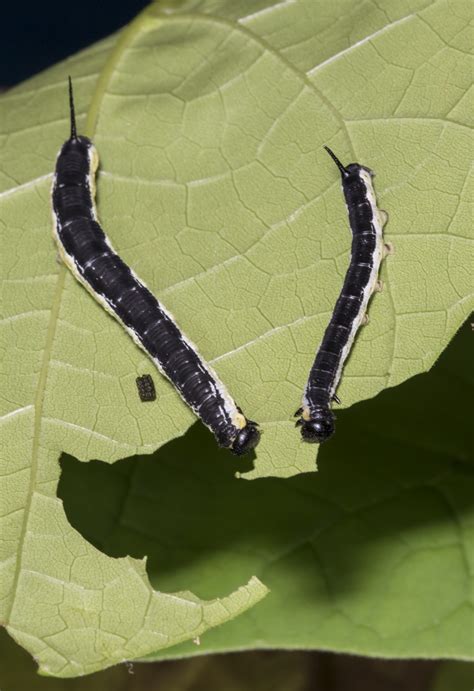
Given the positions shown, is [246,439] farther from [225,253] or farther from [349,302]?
[225,253]

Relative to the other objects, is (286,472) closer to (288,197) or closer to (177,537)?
(177,537)

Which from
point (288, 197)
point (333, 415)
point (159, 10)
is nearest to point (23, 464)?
point (333, 415)

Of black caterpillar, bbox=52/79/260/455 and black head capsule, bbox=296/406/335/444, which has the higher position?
black caterpillar, bbox=52/79/260/455

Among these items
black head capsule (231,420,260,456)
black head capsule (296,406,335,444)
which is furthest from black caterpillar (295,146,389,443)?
black head capsule (231,420,260,456)

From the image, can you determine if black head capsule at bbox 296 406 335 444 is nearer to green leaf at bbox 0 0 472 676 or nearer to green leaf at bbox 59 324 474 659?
green leaf at bbox 0 0 472 676

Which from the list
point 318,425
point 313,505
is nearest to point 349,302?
point 318,425

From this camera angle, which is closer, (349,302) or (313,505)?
(349,302)


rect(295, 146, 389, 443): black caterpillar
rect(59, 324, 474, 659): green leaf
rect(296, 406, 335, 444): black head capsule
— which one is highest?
rect(295, 146, 389, 443): black caterpillar
